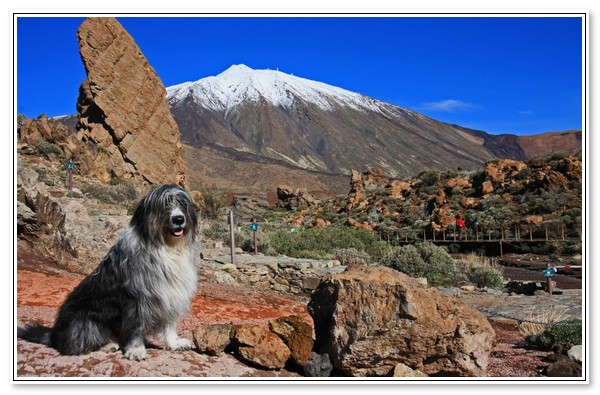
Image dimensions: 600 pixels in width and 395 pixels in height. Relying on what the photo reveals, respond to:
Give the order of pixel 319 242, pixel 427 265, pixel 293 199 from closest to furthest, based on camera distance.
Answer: pixel 427 265, pixel 319 242, pixel 293 199

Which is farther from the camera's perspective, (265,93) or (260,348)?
(265,93)

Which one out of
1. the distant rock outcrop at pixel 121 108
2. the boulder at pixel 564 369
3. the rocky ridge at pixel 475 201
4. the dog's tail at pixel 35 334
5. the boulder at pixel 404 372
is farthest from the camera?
the distant rock outcrop at pixel 121 108

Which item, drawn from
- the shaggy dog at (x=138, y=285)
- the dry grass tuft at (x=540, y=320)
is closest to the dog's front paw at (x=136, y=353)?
the shaggy dog at (x=138, y=285)

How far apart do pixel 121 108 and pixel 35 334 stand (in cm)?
2557

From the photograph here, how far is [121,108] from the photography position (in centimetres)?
2895

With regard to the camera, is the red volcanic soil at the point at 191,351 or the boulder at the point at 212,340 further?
the boulder at the point at 212,340

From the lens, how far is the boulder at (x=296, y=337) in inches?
201

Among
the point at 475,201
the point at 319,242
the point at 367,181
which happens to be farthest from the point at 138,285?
the point at 367,181

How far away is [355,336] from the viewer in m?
4.80

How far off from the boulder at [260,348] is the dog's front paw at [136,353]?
88 centimetres

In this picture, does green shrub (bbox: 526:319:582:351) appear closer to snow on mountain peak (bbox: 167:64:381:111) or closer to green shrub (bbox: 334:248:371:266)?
green shrub (bbox: 334:248:371:266)

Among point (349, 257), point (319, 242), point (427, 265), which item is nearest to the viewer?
point (427, 265)

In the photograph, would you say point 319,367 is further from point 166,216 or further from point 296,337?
point 166,216

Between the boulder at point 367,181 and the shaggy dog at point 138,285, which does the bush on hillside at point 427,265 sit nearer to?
the shaggy dog at point 138,285
